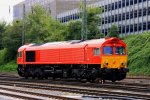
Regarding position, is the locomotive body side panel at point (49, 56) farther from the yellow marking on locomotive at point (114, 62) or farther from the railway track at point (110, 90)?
the railway track at point (110, 90)

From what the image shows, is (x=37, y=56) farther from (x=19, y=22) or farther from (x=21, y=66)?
(x=19, y=22)

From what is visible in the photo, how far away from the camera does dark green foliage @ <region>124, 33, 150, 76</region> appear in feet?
139

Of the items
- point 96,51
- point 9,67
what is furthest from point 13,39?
point 96,51

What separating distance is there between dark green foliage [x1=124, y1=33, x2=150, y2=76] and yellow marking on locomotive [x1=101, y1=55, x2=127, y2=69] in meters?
7.83

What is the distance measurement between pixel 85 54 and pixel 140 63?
1084 centimetres

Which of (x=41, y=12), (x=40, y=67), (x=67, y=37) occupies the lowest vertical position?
(x=40, y=67)

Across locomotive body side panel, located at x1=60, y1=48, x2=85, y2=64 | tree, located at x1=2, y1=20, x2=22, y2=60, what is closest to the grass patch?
tree, located at x1=2, y1=20, x2=22, y2=60

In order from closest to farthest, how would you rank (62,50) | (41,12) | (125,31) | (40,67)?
(62,50)
(40,67)
(41,12)
(125,31)

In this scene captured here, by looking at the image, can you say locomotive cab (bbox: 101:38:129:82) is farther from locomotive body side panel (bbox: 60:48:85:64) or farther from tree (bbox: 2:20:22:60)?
tree (bbox: 2:20:22:60)

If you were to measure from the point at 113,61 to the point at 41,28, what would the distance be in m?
39.6

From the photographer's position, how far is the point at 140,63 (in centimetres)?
4359

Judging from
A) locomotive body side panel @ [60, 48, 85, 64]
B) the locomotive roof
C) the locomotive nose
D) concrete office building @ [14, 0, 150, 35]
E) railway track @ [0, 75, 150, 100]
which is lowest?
railway track @ [0, 75, 150, 100]

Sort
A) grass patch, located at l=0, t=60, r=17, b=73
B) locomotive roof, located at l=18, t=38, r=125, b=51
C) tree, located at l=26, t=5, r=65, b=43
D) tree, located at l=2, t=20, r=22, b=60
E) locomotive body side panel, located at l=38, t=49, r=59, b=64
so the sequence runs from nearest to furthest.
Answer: locomotive roof, located at l=18, t=38, r=125, b=51 → locomotive body side panel, located at l=38, t=49, r=59, b=64 → grass patch, located at l=0, t=60, r=17, b=73 → tree, located at l=26, t=5, r=65, b=43 → tree, located at l=2, t=20, r=22, b=60

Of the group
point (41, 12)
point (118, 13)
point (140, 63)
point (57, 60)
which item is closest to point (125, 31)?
point (118, 13)
